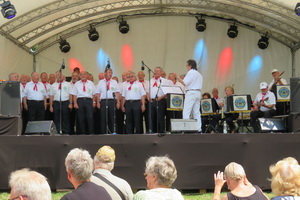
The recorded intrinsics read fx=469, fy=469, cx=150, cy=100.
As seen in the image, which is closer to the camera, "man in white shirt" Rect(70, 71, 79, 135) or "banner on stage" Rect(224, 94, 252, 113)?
"banner on stage" Rect(224, 94, 252, 113)

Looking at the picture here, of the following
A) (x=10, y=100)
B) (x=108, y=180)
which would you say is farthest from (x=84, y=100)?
(x=108, y=180)

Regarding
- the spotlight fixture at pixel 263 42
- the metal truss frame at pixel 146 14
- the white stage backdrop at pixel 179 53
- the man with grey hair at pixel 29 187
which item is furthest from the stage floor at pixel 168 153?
the spotlight fixture at pixel 263 42

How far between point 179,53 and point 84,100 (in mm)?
6197

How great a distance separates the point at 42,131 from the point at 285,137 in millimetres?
4636

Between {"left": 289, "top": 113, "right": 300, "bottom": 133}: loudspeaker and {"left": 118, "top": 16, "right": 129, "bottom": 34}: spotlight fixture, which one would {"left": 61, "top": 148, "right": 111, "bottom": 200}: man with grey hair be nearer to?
{"left": 289, "top": 113, "right": 300, "bottom": 133}: loudspeaker

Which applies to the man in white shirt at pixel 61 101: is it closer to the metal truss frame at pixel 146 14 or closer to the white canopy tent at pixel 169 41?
the metal truss frame at pixel 146 14

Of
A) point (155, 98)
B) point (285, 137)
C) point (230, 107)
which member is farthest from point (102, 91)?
point (285, 137)

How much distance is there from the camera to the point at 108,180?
4.26 metres

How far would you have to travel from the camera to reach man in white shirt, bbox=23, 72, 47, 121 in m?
11.1

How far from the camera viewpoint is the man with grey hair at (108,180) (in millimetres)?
4141

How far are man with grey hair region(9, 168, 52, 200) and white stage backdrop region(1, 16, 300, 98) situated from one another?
1376 cm

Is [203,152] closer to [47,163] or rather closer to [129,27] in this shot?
[47,163]

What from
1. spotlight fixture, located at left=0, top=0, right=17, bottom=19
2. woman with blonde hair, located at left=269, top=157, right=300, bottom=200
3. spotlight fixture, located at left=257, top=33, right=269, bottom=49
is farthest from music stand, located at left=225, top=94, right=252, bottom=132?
woman with blonde hair, located at left=269, top=157, right=300, bottom=200

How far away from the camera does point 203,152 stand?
8.17 metres
